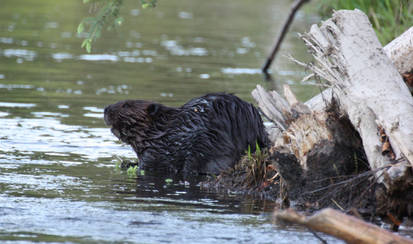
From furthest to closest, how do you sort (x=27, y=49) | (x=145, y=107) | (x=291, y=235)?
(x=27, y=49), (x=145, y=107), (x=291, y=235)

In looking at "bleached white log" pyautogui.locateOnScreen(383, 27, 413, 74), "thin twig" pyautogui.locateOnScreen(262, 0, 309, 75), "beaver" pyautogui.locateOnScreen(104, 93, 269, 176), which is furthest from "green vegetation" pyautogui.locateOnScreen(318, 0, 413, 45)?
"beaver" pyautogui.locateOnScreen(104, 93, 269, 176)

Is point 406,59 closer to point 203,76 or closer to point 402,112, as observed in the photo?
point 402,112

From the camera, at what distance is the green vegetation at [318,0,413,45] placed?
547 inches

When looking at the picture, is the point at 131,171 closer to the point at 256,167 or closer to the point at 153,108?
the point at 153,108

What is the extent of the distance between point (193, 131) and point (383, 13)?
26.9 ft

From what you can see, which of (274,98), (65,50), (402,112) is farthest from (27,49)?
(402,112)

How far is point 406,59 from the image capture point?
7734 mm

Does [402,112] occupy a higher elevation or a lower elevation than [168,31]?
lower

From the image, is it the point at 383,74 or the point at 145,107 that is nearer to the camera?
the point at 383,74

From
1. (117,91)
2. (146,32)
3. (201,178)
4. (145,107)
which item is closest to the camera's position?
(201,178)

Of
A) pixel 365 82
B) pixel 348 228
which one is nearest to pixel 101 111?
pixel 365 82

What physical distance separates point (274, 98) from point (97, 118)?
462 centimetres

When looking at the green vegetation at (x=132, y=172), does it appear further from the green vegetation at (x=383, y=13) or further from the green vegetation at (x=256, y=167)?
the green vegetation at (x=383, y=13)

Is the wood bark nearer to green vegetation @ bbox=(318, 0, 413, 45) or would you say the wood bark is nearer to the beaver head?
the beaver head
